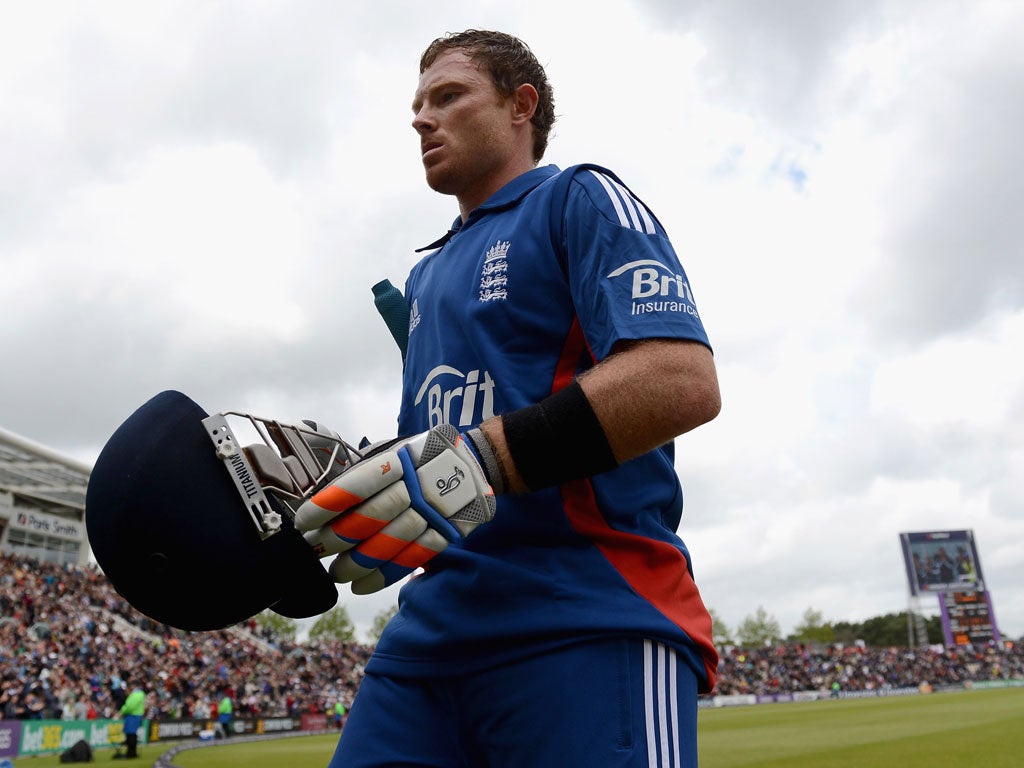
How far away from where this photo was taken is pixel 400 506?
63.8 inches

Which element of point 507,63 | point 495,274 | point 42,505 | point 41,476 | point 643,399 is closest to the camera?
point 643,399

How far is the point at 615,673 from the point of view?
75.1 inches

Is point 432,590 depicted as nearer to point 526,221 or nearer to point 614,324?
point 614,324

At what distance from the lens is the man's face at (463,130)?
2.67m

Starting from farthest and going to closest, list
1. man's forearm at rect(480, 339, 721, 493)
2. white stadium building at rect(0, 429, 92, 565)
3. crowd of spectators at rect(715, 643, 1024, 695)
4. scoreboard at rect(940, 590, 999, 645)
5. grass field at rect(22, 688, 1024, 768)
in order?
1. scoreboard at rect(940, 590, 999, 645)
2. crowd of spectators at rect(715, 643, 1024, 695)
3. white stadium building at rect(0, 429, 92, 565)
4. grass field at rect(22, 688, 1024, 768)
5. man's forearm at rect(480, 339, 721, 493)

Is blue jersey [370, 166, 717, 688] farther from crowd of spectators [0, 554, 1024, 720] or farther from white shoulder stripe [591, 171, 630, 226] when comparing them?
crowd of spectators [0, 554, 1024, 720]

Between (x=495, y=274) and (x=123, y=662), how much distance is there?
28.9m

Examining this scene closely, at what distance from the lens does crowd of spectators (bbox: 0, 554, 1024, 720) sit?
22516 millimetres

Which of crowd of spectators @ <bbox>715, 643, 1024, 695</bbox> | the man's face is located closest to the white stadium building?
the man's face

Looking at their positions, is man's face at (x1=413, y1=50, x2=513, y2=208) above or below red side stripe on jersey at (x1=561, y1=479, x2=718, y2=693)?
above

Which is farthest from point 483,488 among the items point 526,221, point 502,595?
point 526,221

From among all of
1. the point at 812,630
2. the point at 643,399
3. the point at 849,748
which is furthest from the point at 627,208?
the point at 812,630

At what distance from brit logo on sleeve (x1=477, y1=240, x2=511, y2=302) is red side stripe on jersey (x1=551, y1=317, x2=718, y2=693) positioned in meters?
0.26

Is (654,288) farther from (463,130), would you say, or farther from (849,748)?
(849,748)
